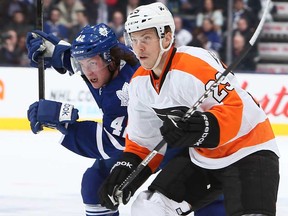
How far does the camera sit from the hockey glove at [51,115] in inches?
123

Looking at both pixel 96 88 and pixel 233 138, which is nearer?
pixel 233 138

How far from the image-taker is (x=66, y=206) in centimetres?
411

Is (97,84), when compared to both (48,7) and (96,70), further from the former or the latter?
(48,7)

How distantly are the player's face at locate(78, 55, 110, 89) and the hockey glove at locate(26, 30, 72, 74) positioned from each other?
386 millimetres

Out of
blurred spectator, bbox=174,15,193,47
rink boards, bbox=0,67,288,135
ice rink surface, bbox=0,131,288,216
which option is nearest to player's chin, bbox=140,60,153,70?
ice rink surface, bbox=0,131,288,216

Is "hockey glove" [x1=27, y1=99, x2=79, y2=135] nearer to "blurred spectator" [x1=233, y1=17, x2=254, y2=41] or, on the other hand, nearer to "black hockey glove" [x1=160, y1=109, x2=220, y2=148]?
"black hockey glove" [x1=160, y1=109, x2=220, y2=148]

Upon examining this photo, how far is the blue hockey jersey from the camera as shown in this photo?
309 cm

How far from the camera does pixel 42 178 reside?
4727 mm

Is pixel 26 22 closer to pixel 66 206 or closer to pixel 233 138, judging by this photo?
pixel 66 206

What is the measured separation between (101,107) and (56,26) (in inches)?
168

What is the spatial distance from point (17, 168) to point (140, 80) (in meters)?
2.35

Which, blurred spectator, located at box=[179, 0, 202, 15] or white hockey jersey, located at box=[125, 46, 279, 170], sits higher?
white hockey jersey, located at box=[125, 46, 279, 170]

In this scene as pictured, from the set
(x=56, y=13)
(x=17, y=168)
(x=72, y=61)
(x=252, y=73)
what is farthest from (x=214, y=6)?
(x=72, y=61)

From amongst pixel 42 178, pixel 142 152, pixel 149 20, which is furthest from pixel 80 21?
pixel 149 20
